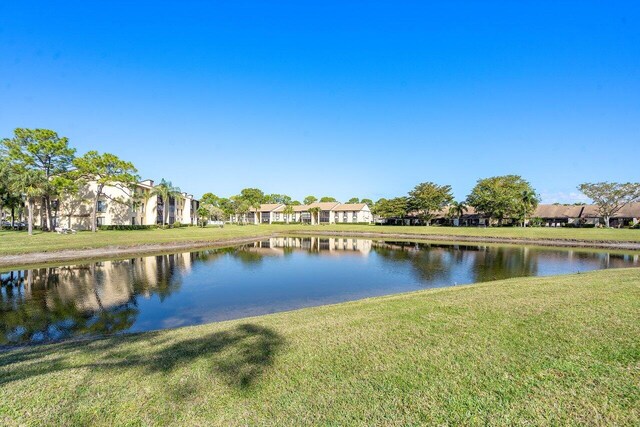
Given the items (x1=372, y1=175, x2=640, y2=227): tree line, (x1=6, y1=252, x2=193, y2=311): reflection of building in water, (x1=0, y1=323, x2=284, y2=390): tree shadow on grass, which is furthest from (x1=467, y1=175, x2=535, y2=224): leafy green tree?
(x1=0, y1=323, x2=284, y2=390): tree shadow on grass

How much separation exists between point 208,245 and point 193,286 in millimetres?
24689

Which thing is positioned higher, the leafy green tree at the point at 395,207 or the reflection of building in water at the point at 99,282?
the leafy green tree at the point at 395,207

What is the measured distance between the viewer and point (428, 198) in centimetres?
8175

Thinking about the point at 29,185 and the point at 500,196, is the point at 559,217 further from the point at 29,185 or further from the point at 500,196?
the point at 29,185

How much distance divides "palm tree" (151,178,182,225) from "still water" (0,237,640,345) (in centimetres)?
3869

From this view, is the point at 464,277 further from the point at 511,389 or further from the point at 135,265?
the point at 135,265

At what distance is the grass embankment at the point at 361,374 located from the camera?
396cm

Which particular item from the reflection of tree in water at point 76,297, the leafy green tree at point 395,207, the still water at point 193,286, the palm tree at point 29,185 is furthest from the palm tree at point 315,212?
the reflection of tree in water at point 76,297

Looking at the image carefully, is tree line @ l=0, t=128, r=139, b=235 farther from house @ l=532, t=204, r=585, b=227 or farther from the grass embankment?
house @ l=532, t=204, r=585, b=227

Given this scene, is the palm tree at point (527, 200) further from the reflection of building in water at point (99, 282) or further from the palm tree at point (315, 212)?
the reflection of building in water at point (99, 282)

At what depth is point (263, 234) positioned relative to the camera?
60.5m

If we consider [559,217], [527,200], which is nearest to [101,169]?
[527,200]

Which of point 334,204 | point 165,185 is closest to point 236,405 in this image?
point 165,185

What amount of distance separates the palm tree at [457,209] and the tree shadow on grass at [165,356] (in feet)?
288
